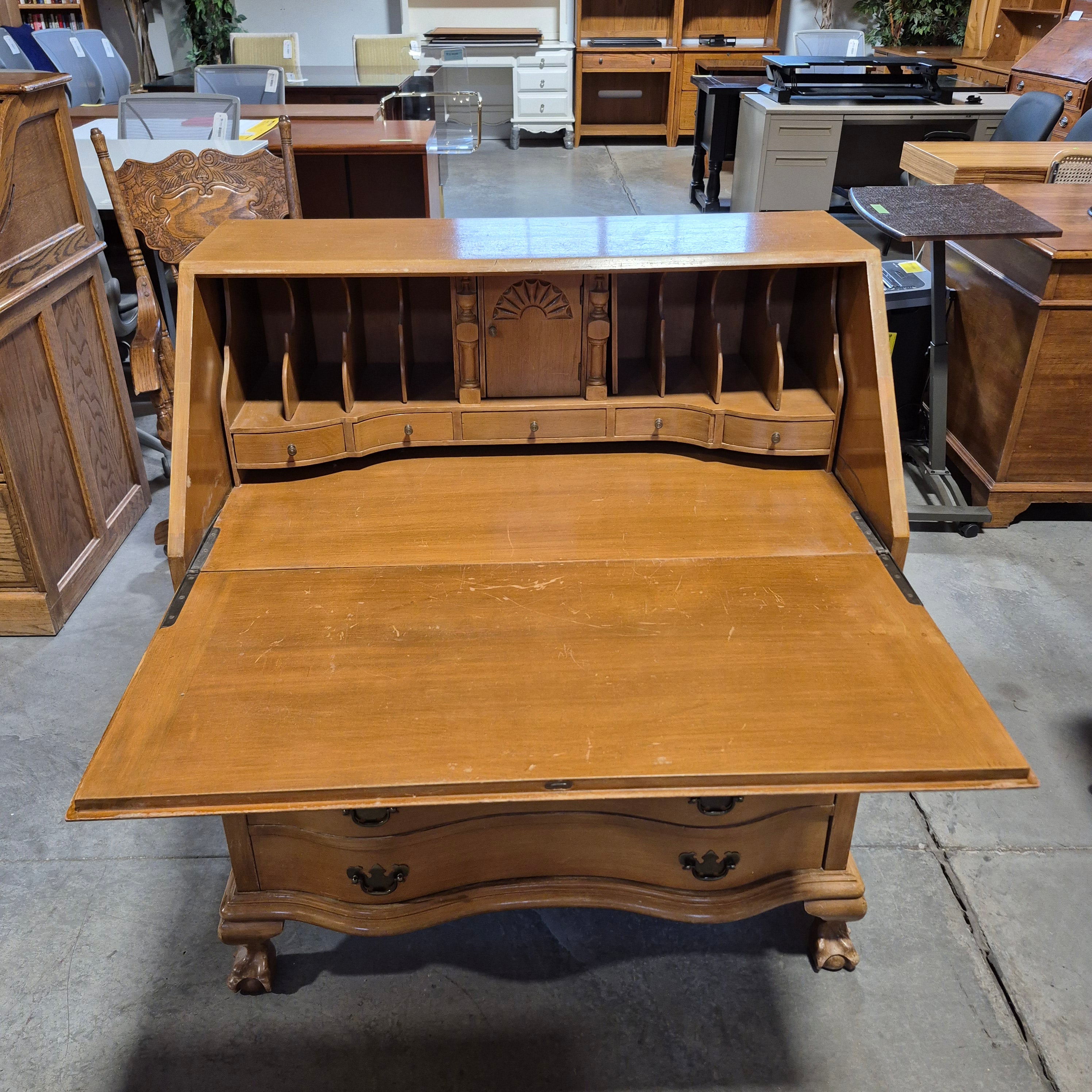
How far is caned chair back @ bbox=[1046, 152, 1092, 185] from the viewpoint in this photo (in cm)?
351

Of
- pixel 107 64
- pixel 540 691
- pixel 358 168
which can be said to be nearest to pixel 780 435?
pixel 540 691

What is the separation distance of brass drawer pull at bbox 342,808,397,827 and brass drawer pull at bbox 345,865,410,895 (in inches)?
3.9

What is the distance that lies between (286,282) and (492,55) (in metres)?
7.49

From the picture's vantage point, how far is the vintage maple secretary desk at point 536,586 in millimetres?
1085

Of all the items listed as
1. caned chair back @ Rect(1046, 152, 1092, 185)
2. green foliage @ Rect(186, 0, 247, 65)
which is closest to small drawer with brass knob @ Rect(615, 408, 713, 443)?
caned chair back @ Rect(1046, 152, 1092, 185)

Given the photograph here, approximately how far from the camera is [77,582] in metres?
2.53

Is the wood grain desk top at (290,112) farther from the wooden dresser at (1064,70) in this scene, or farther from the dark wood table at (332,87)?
the wooden dresser at (1064,70)

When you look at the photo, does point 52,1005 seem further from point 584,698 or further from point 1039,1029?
point 1039,1029

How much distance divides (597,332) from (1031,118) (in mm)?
4139

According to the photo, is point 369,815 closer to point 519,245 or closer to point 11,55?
point 519,245

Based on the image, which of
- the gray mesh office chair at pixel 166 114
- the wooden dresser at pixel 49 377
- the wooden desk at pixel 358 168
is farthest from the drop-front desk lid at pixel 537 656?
the wooden desk at pixel 358 168

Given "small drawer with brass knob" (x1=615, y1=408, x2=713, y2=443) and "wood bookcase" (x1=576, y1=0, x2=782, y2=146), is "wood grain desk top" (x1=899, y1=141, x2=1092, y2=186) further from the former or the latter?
"wood bookcase" (x1=576, y1=0, x2=782, y2=146)

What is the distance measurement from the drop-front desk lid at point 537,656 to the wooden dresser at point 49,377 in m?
1.03

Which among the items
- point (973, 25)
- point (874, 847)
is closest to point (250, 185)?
point (874, 847)
